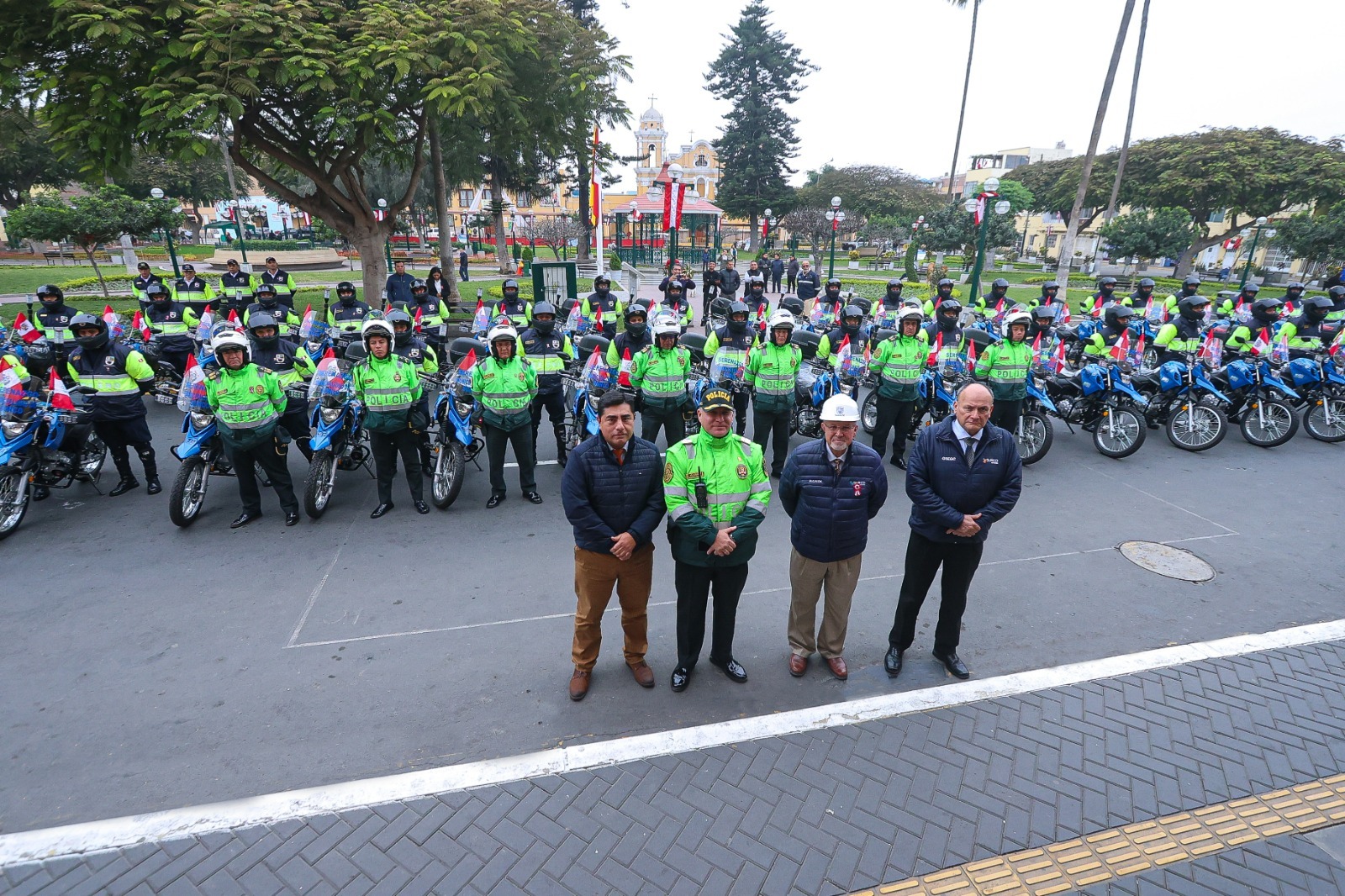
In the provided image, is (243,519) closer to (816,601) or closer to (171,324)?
(816,601)

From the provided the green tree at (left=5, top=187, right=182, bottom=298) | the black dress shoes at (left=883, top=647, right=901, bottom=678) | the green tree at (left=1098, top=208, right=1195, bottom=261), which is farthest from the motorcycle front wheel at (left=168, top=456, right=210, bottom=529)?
the green tree at (left=1098, top=208, right=1195, bottom=261)

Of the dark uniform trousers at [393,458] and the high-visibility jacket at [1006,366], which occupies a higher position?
the high-visibility jacket at [1006,366]

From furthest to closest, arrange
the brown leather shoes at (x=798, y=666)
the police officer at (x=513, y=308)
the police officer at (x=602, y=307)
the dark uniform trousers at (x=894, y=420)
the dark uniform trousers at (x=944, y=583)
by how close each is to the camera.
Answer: the police officer at (x=602, y=307)
the police officer at (x=513, y=308)
the dark uniform trousers at (x=894, y=420)
the brown leather shoes at (x=798, y=666)
the dark uniform trousers at (x=944, y=583)

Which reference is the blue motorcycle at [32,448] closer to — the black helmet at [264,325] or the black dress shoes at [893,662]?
the black helmet at [264,325]

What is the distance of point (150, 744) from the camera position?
12.3ft

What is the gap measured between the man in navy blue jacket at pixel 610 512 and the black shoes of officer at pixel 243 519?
4.35m

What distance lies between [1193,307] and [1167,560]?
497 centimetres

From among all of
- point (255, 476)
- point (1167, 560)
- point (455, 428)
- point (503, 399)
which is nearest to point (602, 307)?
point (455, 428)

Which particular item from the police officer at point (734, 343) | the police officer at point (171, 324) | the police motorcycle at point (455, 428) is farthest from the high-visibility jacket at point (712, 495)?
the police officer at point (171, 324)

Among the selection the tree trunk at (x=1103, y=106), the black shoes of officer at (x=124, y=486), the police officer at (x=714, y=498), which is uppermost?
the tree trunk at (x=1103, y=106)

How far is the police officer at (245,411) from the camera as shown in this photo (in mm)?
6008

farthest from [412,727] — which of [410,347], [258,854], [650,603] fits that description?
[410,347]

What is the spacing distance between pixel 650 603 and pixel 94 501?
6.22 meters

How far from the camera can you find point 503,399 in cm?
671
